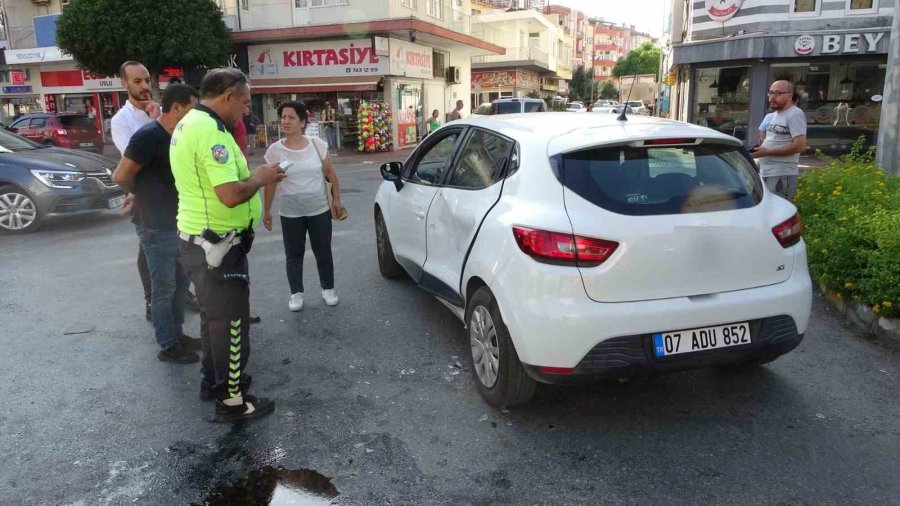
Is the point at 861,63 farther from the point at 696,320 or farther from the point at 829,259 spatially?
the point at 696,320

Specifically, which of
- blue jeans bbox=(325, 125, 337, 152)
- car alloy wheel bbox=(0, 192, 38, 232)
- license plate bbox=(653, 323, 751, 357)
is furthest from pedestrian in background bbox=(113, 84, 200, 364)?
blue jeans bbox=(325, 125, 337, 152)

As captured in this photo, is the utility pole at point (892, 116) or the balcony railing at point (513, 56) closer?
the utility pole at point (892, 116)

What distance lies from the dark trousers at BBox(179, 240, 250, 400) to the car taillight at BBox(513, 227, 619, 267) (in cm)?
155

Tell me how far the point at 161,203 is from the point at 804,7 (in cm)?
2110

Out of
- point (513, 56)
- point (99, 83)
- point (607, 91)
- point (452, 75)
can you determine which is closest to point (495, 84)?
point (513, 56)

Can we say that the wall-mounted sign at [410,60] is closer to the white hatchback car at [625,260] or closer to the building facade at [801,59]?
the building facade at [801,59]

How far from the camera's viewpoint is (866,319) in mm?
4691

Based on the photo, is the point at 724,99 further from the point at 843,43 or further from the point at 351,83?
the point at 351,83

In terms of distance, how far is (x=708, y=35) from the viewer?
21.4 meters

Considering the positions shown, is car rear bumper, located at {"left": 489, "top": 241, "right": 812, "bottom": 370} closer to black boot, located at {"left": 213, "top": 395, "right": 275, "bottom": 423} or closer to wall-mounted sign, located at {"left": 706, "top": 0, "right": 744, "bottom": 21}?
black boot, located at {"left": 213, "top": 395, "right": 275, "bottom": 423}

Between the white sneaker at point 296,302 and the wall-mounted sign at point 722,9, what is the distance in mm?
19616

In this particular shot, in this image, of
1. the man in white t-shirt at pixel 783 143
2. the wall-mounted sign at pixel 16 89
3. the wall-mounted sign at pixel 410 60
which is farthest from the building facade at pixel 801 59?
the wall-mounted sign at pixel 16 89

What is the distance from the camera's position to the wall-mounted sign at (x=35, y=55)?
2814 centimetres

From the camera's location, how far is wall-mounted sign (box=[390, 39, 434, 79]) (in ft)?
77.6
